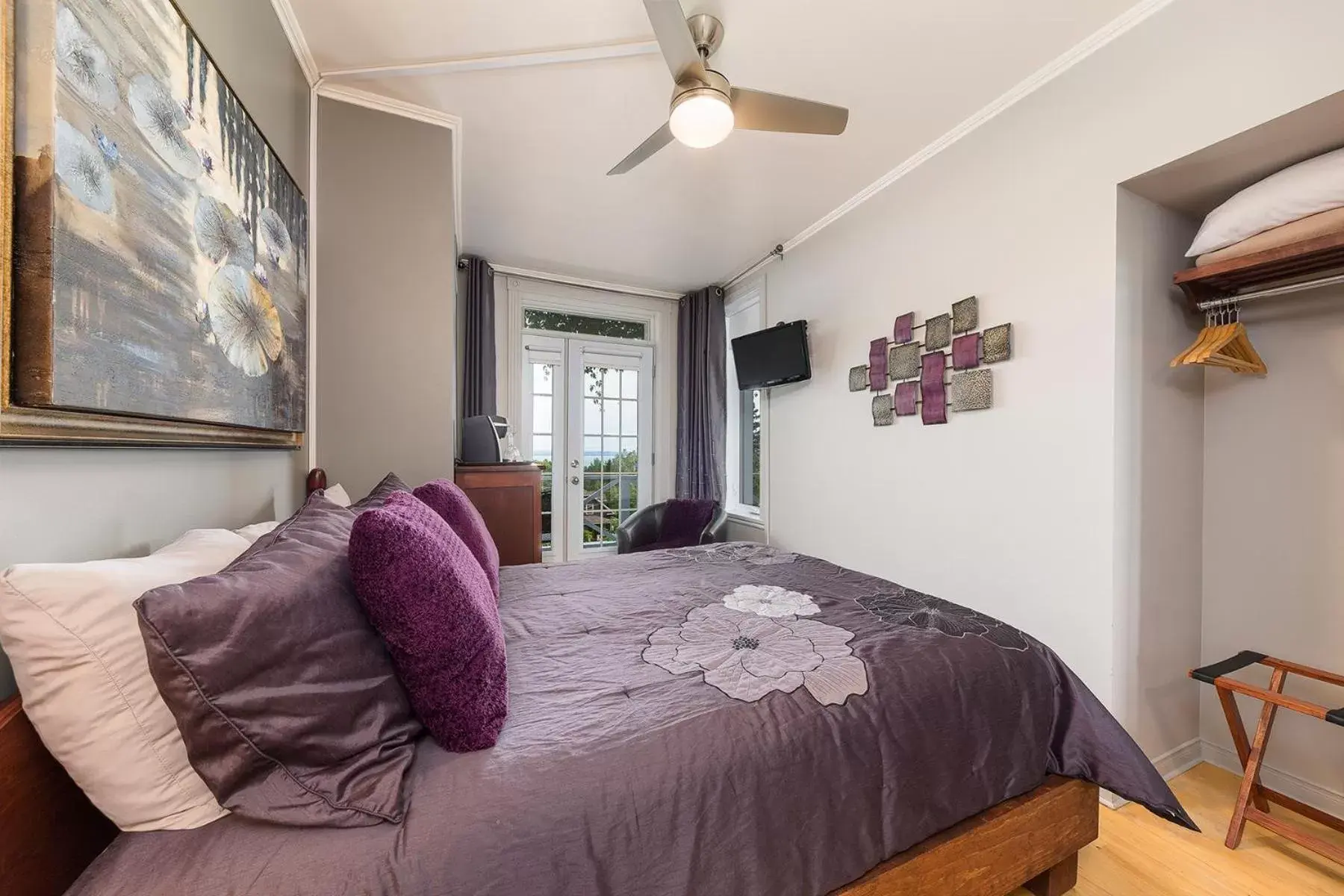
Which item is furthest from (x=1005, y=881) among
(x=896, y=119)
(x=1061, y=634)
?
(x=896, y=119)

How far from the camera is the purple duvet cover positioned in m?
0.69

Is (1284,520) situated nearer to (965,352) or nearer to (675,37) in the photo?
(965,352)

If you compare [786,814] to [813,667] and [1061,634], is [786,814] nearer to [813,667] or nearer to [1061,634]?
[813,667]

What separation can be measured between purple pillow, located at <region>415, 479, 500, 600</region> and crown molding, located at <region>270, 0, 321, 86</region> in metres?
1.68

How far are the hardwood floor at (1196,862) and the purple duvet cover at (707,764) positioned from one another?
393 mm

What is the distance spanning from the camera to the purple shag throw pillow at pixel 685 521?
12.1 ft

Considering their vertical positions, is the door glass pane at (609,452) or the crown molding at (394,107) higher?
the crown molding at (394,107)


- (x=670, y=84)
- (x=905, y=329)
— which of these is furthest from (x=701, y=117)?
(x=905, y=329)

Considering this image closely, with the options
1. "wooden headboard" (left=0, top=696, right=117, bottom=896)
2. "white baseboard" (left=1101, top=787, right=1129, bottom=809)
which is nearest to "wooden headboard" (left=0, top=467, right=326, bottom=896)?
"wooden headboard" (left=0, top=696, right=117, bottom=896)

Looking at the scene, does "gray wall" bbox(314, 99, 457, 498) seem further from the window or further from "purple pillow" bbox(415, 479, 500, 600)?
the window

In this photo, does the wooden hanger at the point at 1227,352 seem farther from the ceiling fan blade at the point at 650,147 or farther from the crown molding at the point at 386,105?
the crown molding at the point at 386,105

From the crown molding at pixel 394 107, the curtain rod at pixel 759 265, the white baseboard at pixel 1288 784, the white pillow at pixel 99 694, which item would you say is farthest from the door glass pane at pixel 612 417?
the white baseboard at pixel 1288 784

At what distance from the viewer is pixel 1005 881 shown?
1.21 m

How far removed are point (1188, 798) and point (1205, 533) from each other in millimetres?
984
